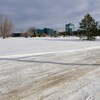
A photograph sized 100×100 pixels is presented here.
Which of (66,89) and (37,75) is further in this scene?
(37,75)

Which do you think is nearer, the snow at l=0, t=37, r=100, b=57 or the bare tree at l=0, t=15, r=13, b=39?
the snow at l=0, t=37, r=100, b=57

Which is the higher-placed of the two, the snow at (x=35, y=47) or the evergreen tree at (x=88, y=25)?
the evergreen tree at (x=88, y=25)

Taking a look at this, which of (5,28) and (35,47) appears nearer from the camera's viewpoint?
(35,47)

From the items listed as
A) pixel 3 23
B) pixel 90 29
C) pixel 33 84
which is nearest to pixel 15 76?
pixel 33 84

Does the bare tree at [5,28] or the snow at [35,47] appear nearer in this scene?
the snow at [35,47]

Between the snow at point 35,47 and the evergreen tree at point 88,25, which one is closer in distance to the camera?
the snow at point 35,47

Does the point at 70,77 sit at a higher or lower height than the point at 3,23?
lower

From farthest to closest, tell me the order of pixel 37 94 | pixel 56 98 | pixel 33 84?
1. pixel 33 84
2. pixel 37 94
3. pixel 56 98

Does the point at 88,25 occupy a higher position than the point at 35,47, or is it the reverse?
the point at 88,25

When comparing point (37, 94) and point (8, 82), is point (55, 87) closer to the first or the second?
point (37, 94)

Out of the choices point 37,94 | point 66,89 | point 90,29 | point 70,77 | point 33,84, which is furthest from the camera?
point 90,29

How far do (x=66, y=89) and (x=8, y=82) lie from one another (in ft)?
5.99

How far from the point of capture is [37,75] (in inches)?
260

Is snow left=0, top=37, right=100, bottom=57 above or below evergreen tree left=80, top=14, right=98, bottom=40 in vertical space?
below
